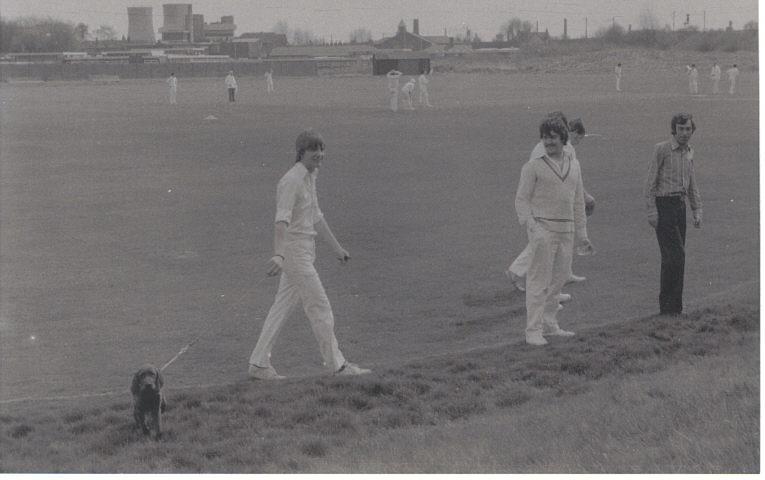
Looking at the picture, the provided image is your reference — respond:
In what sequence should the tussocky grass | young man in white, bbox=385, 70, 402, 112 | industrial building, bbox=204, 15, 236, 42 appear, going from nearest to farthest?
the tussocky grass < industrial building, bbox=204, 15, 236, 42 < young man in white, bbox=385, 70, 402, 112

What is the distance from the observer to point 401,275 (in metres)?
10.9

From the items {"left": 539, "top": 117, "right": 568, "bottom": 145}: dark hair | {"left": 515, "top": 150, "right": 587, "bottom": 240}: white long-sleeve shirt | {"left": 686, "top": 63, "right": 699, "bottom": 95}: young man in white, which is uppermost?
{"left": 686, "top": 63, "right": 699, "bottom": 95}: young man in white

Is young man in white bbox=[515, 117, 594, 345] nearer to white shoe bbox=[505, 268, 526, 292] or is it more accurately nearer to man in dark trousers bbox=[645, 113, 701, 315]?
man in dark trousers bbox=[645, 113, 701, 315]

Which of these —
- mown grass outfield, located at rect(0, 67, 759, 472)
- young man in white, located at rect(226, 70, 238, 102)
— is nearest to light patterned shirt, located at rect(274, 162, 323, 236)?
mown grass outfield, located at rect(0, 67, 759, 472)

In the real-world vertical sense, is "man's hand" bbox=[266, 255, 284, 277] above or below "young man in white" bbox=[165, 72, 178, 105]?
below

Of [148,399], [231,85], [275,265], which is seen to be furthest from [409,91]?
[148,399]

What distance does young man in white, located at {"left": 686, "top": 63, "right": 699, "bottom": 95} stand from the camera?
3703cm

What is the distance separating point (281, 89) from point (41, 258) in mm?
45109

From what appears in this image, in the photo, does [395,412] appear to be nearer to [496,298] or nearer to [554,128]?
[554,128]

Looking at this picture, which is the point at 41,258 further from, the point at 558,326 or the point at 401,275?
the point at 558,326

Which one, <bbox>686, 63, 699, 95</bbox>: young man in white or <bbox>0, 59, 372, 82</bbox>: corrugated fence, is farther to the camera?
<bbox>0, 59, 372, 82</bbox>: corrugated fence

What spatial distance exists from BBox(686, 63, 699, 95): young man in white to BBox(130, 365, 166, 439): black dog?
105ft

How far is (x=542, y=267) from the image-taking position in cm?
792

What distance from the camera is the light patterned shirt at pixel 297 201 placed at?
6.90 m
